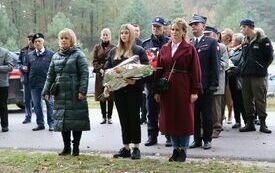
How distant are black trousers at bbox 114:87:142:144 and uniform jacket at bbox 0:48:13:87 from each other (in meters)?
4.08

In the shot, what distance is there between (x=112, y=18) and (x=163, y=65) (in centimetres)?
5122

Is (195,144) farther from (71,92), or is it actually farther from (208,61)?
(71,92)

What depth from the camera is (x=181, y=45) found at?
743 cm

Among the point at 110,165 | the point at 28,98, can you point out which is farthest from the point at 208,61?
the point at 28,98

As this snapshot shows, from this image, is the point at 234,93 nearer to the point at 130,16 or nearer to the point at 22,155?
the point at 22,155

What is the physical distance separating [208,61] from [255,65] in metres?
1.91

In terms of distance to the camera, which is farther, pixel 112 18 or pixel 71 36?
pixel 112 18

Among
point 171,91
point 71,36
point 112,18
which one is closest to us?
point 171,91

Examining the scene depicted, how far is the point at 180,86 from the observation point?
736 cm

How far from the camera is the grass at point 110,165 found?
22.8ft

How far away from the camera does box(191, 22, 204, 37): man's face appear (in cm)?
848

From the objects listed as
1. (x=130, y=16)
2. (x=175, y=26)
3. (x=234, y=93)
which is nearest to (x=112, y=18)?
(x=130, y=16)

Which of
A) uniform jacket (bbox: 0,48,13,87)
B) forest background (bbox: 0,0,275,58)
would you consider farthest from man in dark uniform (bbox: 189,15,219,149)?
forest background (bbox: 0,0,275,58)

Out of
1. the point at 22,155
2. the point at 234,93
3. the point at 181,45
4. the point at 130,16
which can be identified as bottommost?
the point at 22,155
